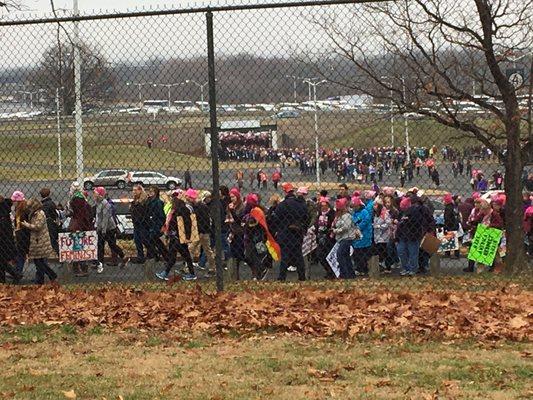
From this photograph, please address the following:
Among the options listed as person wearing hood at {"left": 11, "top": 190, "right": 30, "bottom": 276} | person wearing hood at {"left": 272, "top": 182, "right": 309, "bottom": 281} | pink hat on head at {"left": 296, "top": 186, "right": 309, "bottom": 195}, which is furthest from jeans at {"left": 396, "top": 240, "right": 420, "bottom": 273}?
person wearing hood at {"left": 11, "top": 190, "right": 30, "bottom": 276}

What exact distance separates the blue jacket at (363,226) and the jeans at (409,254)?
2.28ft

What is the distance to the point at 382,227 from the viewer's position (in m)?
21.1

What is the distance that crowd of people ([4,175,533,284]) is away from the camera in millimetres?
17609

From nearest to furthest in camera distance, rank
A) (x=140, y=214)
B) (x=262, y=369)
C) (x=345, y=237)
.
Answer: (x=262, y=369) < (x=140, y=214) < (x=345, y=237)

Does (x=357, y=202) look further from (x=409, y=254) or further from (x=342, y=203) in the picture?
(x=409, y=254)

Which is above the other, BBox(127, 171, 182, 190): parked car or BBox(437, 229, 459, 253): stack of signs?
BBox(127, 171, 182, 190): parked car

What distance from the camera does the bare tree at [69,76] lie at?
498 inches

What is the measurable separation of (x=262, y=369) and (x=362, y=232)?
11.5 meters

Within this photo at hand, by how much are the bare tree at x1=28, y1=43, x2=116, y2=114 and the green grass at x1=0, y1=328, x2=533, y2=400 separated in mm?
3612

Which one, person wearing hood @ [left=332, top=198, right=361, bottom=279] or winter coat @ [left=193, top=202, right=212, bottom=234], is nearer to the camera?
person wearing hood @ [left=332, top=198, right=361, bottom=279]

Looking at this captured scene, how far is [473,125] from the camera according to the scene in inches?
643

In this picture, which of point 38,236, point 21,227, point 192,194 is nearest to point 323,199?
point 192,194

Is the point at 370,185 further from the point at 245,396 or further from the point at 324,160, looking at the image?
the point at 245,396

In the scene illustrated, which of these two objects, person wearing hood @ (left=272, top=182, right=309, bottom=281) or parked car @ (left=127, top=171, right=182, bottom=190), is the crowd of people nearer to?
person wearing hood @ (left=272, top=182, right=309, bottom=281)
